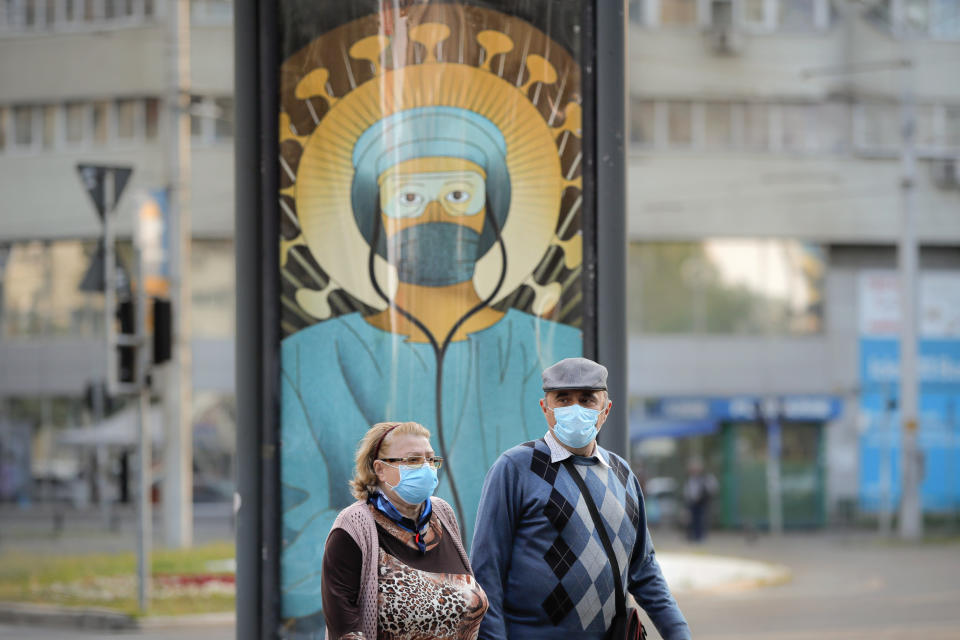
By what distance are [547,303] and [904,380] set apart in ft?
79.4

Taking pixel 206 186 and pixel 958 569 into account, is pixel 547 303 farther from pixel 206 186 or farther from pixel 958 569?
pixel 206 186

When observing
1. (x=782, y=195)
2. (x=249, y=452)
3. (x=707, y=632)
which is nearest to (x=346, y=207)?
(x=249, y=452)

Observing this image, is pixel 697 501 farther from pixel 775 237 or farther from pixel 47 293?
pixel 47 293

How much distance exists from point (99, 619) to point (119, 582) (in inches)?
127

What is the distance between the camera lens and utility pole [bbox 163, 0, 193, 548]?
872 inches

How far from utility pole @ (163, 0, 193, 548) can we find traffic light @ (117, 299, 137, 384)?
7.89 meters

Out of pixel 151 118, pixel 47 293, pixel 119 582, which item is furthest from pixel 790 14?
pixel 119 582

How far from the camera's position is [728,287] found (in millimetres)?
32875

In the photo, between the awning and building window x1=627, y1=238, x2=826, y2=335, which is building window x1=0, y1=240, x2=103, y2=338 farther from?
building window x1=627, y1=238, x2=826, y2=335

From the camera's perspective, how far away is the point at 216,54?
33125 mm

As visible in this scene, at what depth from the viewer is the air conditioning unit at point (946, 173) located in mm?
33469

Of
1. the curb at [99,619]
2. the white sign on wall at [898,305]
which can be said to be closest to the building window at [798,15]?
the white sign on wall at [898,305]

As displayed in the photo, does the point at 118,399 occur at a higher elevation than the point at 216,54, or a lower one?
lower

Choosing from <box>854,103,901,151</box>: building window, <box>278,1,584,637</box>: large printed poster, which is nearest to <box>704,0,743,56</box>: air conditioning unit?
<box>854,103,901,151</box>: building window
